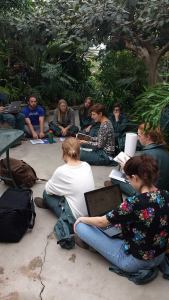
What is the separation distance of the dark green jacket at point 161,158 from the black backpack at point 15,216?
1.33m

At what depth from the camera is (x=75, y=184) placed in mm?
3398

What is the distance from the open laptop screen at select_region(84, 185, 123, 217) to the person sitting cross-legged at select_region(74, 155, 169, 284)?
0.40 meters

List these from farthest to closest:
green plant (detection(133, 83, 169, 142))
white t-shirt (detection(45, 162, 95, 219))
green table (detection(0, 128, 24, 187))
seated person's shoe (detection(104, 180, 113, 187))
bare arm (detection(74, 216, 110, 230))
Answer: seated person's shoe (detection(104, 180, 113, 187)) → green plant (detection(133, 83, 169, 142)) → green table (detection(0, 128, 24, 187)) → white t-shirt (detection(45, 162, 95, 219)) → bare arm (detection(74, 216, 110, 230))

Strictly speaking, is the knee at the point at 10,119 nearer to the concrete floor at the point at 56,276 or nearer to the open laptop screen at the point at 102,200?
the concrete floor at the point at 56,276

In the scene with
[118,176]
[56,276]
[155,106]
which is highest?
[155,106]

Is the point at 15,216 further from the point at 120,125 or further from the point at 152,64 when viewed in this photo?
the point at 152,64

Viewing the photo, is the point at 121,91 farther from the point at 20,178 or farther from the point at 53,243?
the point at 53,243

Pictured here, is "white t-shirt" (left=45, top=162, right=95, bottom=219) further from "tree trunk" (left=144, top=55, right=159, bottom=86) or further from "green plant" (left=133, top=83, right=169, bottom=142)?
"tree trunk" (left=144, top=55, right=159, bottom=86)

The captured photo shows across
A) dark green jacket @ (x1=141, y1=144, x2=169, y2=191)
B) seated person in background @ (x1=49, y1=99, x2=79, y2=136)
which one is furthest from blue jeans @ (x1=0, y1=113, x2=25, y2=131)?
dark green jacket @ (x1=141, y1=144, x2=169, y2=191)

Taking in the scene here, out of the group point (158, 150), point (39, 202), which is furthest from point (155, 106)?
point (39, 202)

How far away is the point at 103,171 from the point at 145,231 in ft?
8.81

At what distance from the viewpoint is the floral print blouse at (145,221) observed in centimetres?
246

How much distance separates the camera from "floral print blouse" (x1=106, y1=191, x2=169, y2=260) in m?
2.46

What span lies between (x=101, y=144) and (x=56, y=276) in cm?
275
